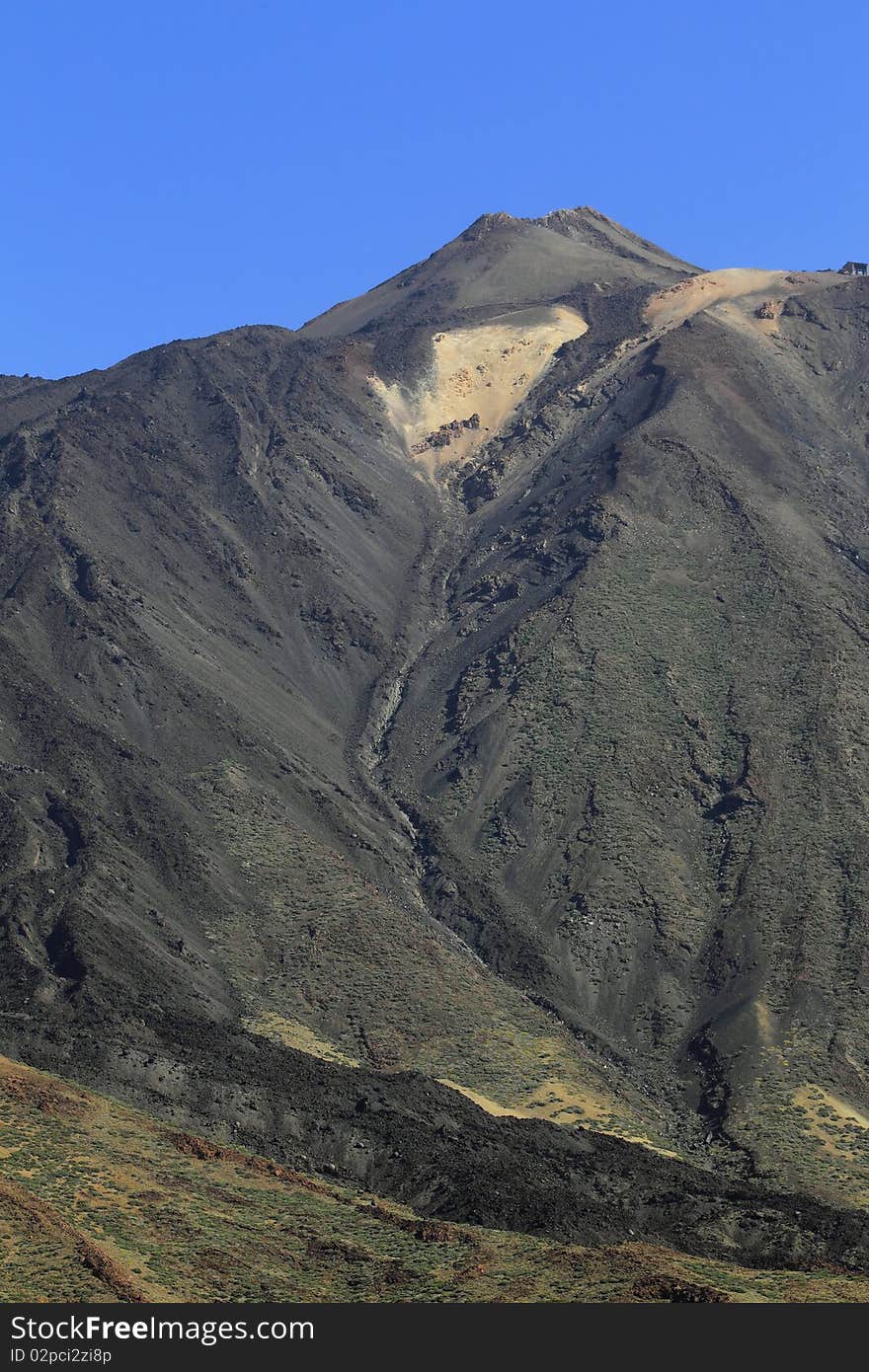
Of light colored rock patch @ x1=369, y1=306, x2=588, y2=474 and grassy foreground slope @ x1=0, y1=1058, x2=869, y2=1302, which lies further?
light colored rock patch @ x1=369, y1=306, x2=588, y2=474

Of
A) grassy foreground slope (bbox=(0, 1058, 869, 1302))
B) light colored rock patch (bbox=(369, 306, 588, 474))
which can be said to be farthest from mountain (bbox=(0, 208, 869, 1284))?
grassy foreground slope (bbox=(0, 1058, 869, 1302))

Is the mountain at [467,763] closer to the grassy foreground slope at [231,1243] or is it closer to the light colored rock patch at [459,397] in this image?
the light colored rock patch at [459,397]

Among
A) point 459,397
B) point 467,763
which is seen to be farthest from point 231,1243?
point 459,397

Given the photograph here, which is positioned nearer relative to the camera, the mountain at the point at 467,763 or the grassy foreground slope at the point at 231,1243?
the grassy foreground slope at the point at 231,1243

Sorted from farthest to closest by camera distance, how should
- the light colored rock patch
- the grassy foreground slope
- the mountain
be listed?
the light colored rock patch < the mountain < the grassy foreground slope

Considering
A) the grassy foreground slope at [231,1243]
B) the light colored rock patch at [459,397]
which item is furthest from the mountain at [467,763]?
the grassy foreground slope at [231,1243]

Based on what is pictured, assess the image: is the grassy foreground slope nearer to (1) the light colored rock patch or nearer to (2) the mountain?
(2) the mountain
